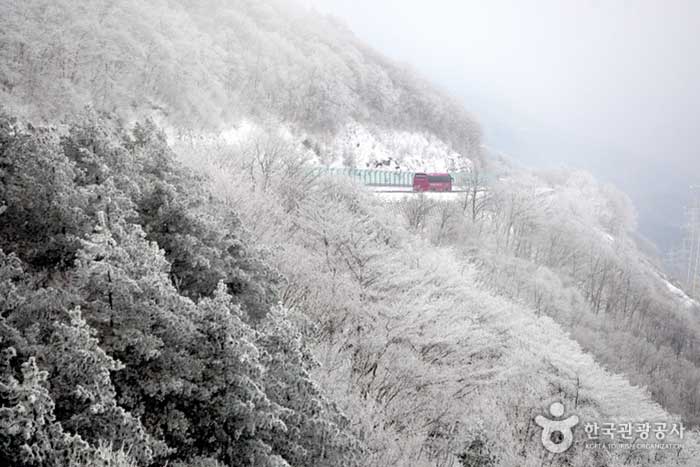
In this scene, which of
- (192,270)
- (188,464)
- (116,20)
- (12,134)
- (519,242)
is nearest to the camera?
(188,464)

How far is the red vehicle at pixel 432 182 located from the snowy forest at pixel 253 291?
2.28 m

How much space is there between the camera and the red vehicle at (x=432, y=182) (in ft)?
163

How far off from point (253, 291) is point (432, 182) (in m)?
40.3

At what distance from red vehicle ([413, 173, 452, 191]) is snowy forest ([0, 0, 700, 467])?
228cm

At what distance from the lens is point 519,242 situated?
4841 centimetres

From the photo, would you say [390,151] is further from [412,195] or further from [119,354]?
[119,354]

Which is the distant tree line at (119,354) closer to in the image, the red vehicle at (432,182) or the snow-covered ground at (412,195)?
the snow-covered ground at (412,195)

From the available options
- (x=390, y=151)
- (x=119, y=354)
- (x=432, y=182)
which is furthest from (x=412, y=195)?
(x=119, y=354)

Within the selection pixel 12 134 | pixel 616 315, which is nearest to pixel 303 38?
pixel 616 315

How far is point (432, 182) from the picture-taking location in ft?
168

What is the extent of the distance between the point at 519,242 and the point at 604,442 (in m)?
31.8

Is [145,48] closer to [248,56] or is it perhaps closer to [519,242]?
[248,56]

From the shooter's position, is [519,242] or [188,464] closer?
[188,464]

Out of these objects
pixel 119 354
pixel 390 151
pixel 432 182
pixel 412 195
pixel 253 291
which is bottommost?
pixel 412 195
